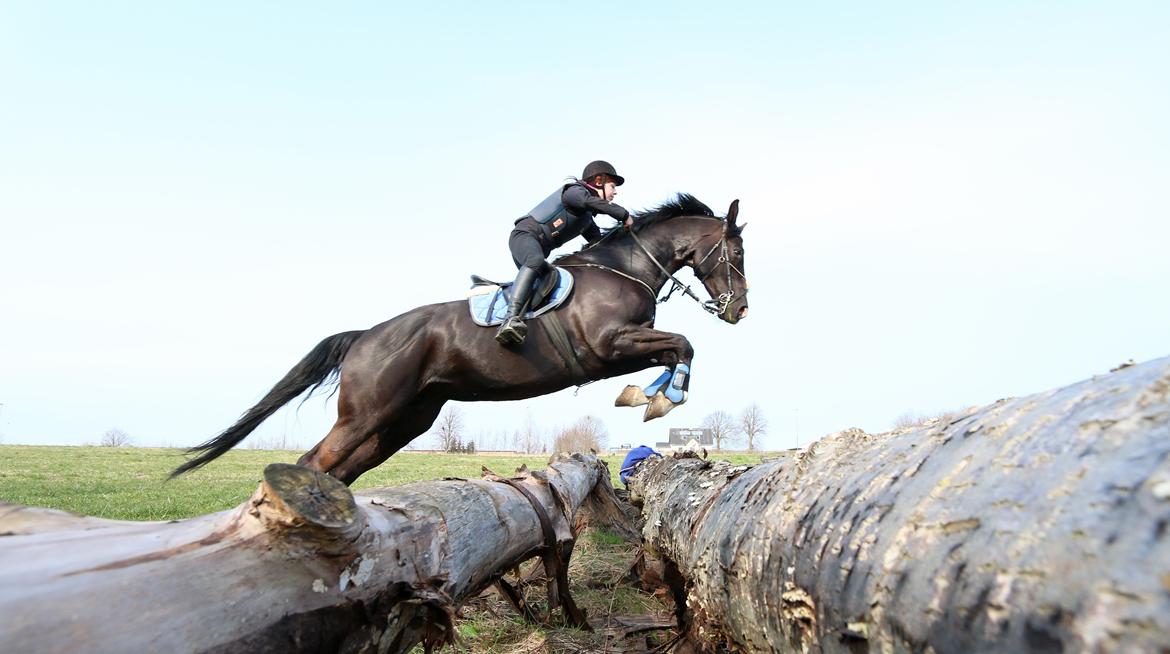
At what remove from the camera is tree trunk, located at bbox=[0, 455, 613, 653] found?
39.3 inches

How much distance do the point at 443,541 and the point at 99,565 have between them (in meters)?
1.06

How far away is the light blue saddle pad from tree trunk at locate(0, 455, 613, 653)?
3.53 metres

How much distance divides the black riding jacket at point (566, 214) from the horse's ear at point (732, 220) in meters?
0.98

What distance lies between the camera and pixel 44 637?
0.93 metres

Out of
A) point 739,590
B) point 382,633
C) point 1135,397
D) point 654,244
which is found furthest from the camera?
point 654,244

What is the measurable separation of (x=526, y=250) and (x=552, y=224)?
46cm

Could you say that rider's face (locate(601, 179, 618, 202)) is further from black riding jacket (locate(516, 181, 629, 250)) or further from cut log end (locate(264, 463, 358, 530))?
cut log end (locate(264, 463, 358, 530))

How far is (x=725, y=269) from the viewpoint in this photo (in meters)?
6.16

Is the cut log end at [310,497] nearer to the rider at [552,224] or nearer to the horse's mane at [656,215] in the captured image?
the rider at [552,224]

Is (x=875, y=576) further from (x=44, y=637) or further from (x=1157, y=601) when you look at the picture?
(x=44, y=637)

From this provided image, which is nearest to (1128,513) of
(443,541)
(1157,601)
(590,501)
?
(1157,601)

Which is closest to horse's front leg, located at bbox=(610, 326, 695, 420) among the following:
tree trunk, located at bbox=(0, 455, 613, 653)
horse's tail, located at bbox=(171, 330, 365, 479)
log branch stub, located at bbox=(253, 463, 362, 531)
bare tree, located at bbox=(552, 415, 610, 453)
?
horse's tail, located at bbox=(171, 330, 365, 479)

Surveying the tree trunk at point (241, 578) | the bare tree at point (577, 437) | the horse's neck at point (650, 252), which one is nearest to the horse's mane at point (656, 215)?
the horse's neck at point (650, 252)

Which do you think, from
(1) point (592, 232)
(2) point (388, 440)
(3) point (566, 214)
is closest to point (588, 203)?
(3) point (566, 214)
